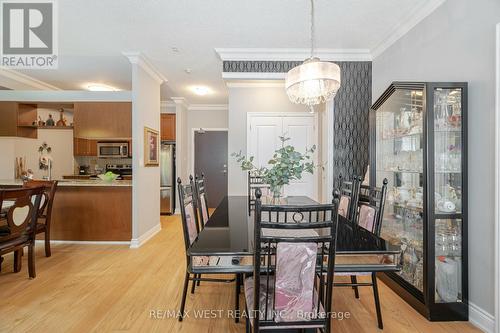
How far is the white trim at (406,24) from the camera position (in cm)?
252

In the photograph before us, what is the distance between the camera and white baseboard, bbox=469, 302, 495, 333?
1.88m

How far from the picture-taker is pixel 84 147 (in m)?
5.22

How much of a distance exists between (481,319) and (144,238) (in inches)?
156

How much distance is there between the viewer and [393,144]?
281 cm

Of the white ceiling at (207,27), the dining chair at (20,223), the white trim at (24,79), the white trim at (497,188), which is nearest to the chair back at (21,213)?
the dining chair at (20,223)

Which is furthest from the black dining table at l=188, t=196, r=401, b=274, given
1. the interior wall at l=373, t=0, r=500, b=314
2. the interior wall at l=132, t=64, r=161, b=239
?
the interior wall at l=132, t=64, r=161, b=239

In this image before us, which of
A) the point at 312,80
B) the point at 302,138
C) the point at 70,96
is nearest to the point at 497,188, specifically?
the point at 312,80

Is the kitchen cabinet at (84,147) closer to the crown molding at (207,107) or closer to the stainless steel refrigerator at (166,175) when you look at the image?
the stainless steel refrigerator at (166,175)

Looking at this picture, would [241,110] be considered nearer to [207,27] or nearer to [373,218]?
[207,27]

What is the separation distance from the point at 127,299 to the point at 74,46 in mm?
3298

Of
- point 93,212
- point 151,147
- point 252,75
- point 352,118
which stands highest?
point 252,75

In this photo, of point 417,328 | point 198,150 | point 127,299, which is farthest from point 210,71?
point 417,328

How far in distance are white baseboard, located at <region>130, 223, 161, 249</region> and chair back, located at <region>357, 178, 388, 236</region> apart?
305 cm

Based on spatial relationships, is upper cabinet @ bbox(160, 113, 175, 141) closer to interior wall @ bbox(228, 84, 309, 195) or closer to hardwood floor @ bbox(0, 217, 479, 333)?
interior wall @ bbox(228, 84, 309, 195)
